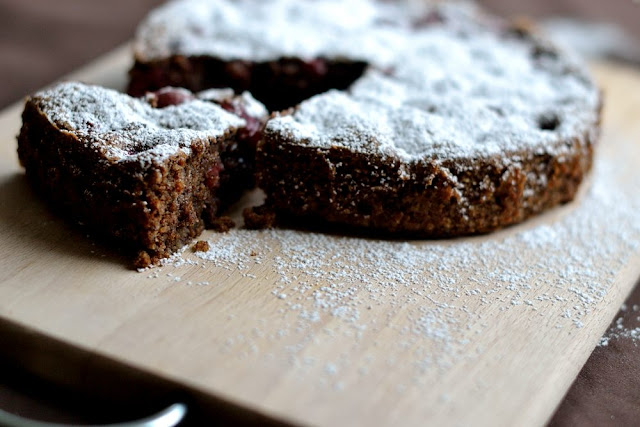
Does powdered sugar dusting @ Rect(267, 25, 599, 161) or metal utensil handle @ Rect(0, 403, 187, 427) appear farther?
powdered sugar dusting @ Rect(267, 25, 599, 161)

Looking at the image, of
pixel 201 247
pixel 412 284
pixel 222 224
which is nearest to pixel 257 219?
pixel 222 224

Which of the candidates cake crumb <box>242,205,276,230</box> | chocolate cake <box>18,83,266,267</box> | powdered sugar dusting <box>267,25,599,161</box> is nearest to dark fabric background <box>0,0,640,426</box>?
chocolate cake <box>18,83,266,267</box>

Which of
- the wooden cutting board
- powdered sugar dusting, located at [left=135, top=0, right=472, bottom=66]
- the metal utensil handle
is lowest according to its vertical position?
the metal utensil handle

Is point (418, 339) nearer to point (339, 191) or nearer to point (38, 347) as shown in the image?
point (339, 191)

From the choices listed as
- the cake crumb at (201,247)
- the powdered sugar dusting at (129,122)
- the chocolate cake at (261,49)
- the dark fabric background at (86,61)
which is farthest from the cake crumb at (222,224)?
the chocolate cake at (261,49)

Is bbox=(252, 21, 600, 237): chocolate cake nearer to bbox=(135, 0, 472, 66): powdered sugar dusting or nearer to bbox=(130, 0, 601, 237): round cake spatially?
bbox=(130, 0, 601, 237): round cake

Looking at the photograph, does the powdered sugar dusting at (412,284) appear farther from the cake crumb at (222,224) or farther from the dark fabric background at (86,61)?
the dark fabric background at (86,61)
